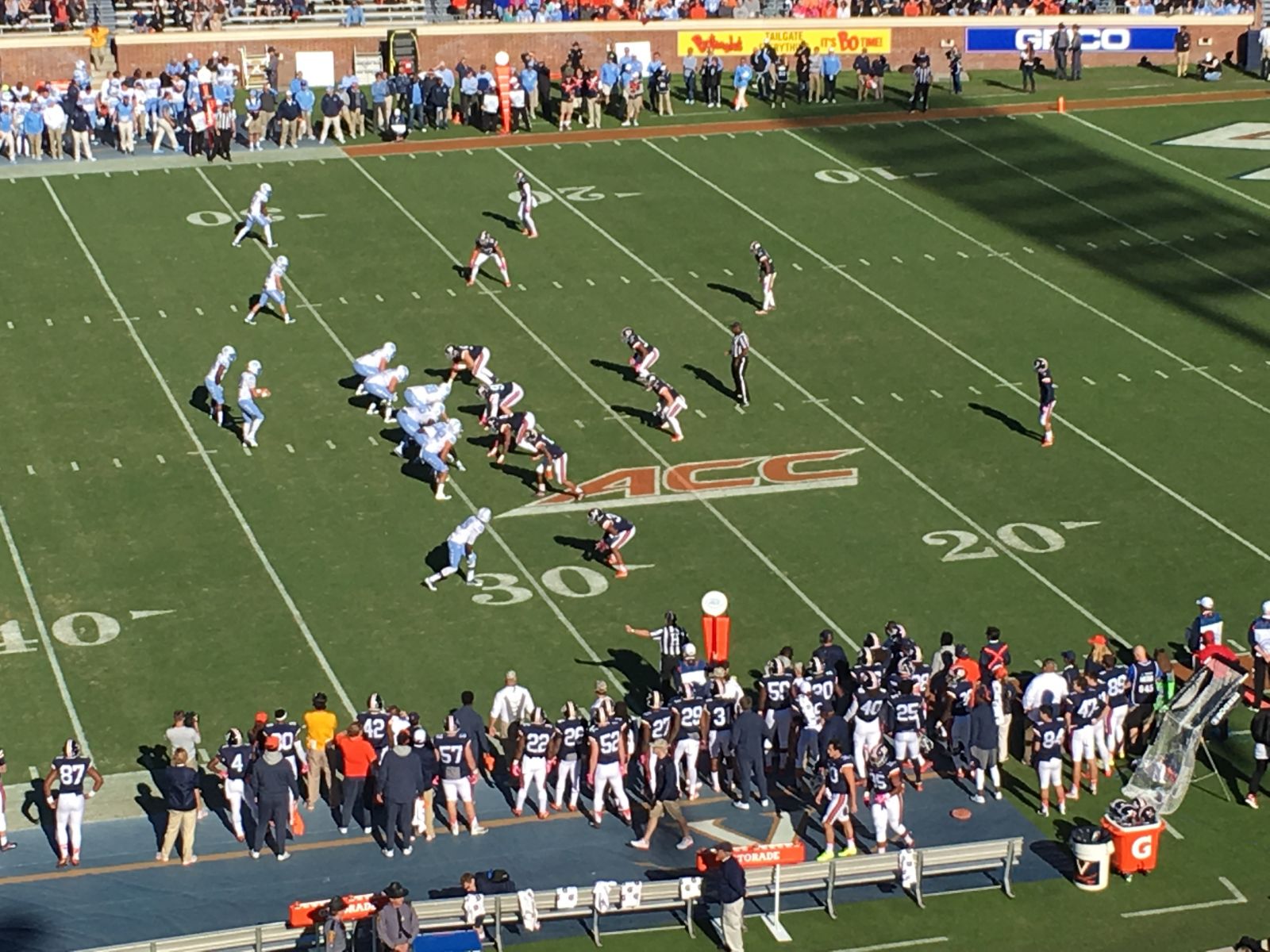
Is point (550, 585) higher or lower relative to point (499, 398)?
Result: lower

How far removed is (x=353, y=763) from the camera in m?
27.2

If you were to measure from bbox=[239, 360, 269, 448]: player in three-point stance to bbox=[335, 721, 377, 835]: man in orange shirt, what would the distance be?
11.7 metres

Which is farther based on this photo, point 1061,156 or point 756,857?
point 1061,156

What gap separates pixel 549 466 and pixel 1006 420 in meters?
8.19

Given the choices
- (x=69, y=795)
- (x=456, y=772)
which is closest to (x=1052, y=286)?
(x=456, y=772)

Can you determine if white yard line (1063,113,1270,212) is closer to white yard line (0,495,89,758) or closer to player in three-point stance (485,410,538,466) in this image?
player in three-point stance (485,410,538,466)

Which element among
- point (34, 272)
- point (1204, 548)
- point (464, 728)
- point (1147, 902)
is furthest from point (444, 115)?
point (1147, 902)

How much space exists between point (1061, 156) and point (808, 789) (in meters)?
28.5

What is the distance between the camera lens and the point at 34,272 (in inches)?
1791

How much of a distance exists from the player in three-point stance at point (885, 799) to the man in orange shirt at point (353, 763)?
566 centimetres

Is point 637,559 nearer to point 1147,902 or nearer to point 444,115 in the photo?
point 1147,902

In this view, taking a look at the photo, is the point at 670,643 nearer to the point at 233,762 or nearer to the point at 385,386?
the point at 233,762

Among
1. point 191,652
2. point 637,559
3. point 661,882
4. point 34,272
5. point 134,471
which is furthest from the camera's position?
point 34,272

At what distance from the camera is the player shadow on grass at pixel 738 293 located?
44.9 metres
